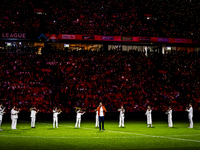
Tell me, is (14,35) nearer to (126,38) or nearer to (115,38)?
(115,38)

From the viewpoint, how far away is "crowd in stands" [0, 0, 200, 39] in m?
41.5

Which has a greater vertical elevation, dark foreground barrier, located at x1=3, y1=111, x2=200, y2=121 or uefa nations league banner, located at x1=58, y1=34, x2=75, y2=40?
uefa nations league banner, located at x1=58, y1=34, x2=75, y2=40

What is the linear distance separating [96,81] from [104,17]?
12.4 meters

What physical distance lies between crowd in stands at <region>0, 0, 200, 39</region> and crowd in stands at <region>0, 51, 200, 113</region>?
382cm

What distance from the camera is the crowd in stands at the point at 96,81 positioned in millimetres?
34469

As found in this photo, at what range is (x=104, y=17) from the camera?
4497 cm

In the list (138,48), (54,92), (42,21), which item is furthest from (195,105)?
(42,21)

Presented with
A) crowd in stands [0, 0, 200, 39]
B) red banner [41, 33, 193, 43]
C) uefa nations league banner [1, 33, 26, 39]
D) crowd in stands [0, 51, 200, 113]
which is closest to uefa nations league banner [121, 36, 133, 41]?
red banner [41, 33, 193, 43]

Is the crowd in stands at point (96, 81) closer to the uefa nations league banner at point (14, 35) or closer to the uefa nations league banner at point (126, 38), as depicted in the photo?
the uefa nations league banner at point (126, 38)

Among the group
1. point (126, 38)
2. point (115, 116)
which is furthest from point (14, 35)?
point (115, 116)

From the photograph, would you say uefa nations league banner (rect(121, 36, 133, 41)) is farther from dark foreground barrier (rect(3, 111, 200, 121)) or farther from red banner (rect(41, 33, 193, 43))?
dark foreground barrier (rect(3, 111, 200, 121))

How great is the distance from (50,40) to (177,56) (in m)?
20.0

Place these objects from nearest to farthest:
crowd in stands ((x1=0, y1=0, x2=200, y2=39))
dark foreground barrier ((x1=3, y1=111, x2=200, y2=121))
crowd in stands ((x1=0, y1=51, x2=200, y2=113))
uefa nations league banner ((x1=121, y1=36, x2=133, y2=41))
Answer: dark foreground barrier ((x1=3, y1=111, x2=200, y2=121)), crowd in stands ((x1=0, y1=51, x2=200, y2=113)), crowd in stands ((x1=0, y1=0, x2=200, y2=39)), uefa nations league banner ((x1=121, y1=36, x2=133, y2=41))

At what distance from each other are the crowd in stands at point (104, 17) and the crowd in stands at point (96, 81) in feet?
12.5
